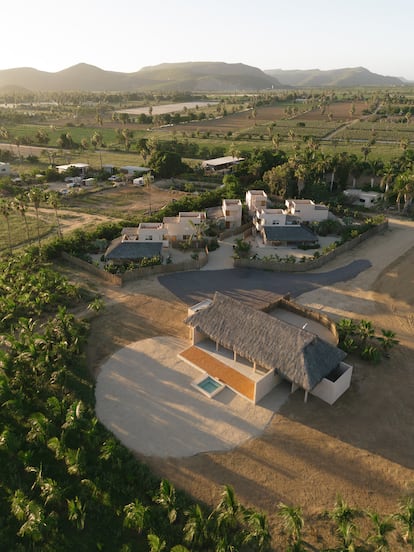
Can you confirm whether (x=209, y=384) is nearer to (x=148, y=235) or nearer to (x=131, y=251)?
(x=131, y=251)

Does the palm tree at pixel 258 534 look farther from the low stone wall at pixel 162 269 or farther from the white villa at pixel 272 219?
the white villa at pixel 272 219

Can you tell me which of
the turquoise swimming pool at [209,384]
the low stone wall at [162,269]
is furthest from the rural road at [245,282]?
the turquoise swimming pool at [209,384]

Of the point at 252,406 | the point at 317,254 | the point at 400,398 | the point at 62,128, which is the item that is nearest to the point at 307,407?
the point at 252,406

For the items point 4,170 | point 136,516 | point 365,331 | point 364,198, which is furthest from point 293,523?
point 4,170

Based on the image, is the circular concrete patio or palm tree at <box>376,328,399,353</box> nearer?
the circular concrete patio

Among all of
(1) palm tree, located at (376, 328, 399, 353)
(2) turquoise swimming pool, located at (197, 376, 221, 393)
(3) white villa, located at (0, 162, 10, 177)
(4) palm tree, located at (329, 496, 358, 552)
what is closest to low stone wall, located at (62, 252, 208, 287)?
(2) turquoise swimming pool, located at (197, 376, 221, 393)

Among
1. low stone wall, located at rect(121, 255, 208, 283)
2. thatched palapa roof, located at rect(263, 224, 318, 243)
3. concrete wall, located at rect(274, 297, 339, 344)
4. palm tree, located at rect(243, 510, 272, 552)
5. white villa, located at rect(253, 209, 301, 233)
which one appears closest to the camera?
palm tree, located at rect(243, 510, 272, 552)

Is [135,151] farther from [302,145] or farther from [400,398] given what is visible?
[400,398]

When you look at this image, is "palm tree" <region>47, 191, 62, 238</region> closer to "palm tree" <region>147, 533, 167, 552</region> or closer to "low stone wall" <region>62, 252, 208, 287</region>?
"low stone wall" <region>62, 252, 208, 287</region>
